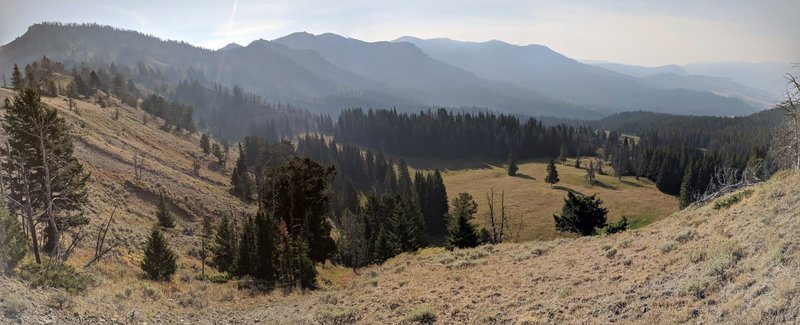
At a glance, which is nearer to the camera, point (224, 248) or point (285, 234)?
point (285, 234)

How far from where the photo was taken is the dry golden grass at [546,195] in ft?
296

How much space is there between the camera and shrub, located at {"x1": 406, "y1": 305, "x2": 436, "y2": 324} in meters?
18.6

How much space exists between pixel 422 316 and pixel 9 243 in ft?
66.3

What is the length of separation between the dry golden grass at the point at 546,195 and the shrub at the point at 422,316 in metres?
68.9

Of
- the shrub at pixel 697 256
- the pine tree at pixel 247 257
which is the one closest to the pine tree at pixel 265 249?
the pine tree at pixel 247 257

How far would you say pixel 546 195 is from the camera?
4345 inches

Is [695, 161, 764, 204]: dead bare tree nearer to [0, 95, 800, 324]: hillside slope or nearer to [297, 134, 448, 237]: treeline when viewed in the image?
[0, 95, 800, 324]: hillside slope

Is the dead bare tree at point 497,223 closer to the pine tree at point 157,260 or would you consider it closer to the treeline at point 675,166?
the pine tree at point 157,260

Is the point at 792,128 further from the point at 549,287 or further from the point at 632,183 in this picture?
the point at 632,183

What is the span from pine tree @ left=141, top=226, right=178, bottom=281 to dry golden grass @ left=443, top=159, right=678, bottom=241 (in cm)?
6677

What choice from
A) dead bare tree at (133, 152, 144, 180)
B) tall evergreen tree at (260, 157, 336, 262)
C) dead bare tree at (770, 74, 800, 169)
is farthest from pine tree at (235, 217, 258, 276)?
dead bare tree at (133, 152, 144, 180)

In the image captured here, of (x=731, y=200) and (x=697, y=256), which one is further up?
(x=731, y=200)

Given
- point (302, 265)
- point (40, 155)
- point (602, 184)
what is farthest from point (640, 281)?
point (602, 184)

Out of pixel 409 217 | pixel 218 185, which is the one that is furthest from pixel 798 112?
pixel 218 185
